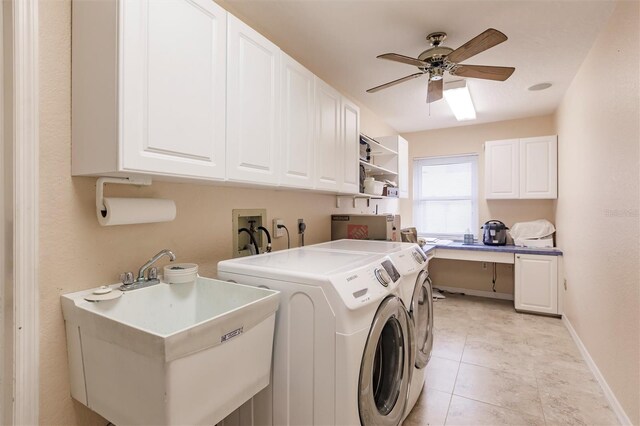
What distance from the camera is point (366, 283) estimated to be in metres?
1.33

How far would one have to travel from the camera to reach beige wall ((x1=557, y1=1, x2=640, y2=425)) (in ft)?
5.60

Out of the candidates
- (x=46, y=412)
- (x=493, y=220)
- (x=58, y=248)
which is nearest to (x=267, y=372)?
(x=46, y=412)

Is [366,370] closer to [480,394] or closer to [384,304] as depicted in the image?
[384,304]

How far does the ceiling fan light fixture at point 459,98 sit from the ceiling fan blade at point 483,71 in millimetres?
538

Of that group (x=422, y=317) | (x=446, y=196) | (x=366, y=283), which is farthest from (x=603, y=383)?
(x=446, y=196)

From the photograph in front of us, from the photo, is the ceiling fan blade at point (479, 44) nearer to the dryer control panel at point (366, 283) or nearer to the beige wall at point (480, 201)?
the dryer control panel at point (366, 283)

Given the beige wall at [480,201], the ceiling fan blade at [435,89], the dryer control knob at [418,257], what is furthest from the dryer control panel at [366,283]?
the beige wall at [480,201]

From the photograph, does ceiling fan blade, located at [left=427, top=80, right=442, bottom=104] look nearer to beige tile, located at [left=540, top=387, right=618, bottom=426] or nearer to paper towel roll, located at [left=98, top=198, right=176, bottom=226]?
paper towel roll, located at [left=98, top=198, right=176, bottom=226]

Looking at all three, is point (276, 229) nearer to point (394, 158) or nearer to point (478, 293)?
point (394, 158)

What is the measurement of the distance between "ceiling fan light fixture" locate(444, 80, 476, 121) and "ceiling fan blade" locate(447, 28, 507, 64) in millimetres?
738

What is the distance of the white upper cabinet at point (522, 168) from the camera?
376 centimetres

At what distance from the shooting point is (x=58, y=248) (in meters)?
1.12

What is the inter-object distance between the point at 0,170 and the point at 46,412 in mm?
859

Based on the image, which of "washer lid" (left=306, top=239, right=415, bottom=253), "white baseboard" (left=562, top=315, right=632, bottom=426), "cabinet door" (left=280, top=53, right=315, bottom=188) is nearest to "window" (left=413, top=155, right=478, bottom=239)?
"white baseboard" (left=562, top=315, right=632, bottom=426)
